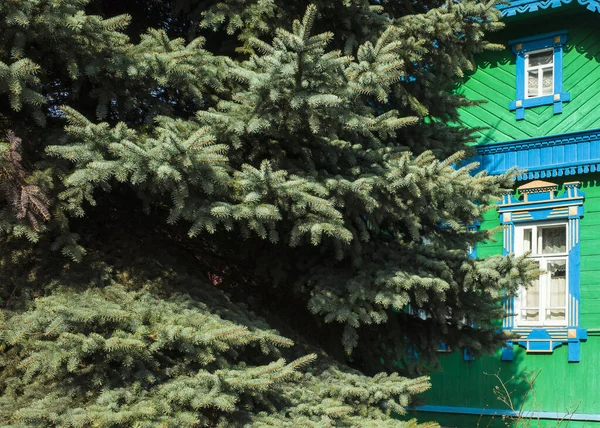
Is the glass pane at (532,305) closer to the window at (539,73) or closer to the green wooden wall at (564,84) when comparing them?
the green wooden wall at (564,84)

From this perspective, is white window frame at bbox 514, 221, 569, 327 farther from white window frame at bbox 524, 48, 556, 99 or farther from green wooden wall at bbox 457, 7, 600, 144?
white window frame at bbox 524, 48, 556, 99

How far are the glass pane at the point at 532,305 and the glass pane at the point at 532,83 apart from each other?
2865 millimetres

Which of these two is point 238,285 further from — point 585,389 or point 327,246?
point 585,389

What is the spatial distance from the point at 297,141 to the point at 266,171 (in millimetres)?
834

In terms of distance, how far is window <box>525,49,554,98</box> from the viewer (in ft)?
34.1

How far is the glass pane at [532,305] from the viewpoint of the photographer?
9844mm

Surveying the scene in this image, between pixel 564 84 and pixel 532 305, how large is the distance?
3.25m

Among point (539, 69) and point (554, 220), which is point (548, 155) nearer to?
point (554, 220)

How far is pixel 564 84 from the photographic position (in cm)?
1015

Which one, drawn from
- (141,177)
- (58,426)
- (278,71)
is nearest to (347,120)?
(278,71)

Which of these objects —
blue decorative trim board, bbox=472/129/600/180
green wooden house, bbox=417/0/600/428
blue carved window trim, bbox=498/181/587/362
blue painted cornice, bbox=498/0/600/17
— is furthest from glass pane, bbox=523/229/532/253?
blue painted cornice, bbox=498/0/600/17

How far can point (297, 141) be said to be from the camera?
4.98 m

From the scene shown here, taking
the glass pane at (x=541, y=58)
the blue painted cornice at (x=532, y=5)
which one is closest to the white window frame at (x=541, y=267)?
the glass pane at (x=541, y=58)

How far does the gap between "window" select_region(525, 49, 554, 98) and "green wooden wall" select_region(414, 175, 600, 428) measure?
64.7 inches
